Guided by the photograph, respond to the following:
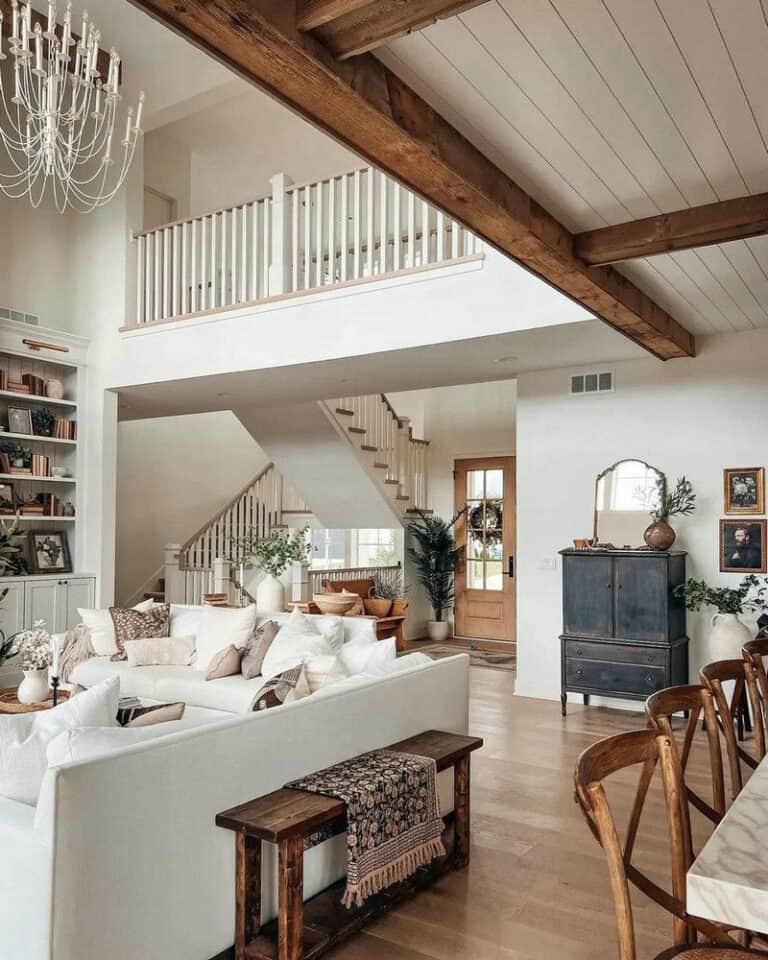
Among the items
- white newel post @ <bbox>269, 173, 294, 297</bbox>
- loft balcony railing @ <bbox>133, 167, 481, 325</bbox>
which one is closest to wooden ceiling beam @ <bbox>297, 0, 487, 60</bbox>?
loft balcony railing @ <bbox>133, 167, 481, 325</bbox>

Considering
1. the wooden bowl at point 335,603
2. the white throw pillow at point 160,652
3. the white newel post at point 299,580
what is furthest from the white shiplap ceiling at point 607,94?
the white newel post at point 299,580

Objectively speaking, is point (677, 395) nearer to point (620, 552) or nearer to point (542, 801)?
point (620, 552)

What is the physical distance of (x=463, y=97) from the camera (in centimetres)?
256

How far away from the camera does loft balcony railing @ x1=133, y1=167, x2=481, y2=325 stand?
18.9 feet

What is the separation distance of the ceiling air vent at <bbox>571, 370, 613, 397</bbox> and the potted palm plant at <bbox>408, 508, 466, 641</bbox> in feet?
12.9

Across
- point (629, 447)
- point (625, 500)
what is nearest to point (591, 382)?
point (629, 447)

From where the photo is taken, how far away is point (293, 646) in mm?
5125

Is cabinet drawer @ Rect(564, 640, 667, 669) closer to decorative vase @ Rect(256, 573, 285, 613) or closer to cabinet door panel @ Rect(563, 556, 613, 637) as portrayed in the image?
cabinet door panel @ Rect(563, 556, 613, 637)

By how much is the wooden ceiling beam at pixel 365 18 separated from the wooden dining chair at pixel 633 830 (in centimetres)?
165

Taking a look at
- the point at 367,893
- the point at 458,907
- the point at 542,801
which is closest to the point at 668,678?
the point at 542,801

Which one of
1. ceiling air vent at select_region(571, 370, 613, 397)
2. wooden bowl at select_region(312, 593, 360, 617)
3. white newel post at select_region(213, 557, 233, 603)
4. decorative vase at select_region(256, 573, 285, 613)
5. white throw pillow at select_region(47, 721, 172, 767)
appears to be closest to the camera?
white throw pillow at select_region(47, 721, 172, 767)

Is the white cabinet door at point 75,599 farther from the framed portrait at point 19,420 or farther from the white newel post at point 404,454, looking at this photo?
the white newel post at point 404,454

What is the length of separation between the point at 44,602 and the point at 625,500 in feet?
16.5

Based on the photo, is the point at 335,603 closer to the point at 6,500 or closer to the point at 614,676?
the point at 614,676
